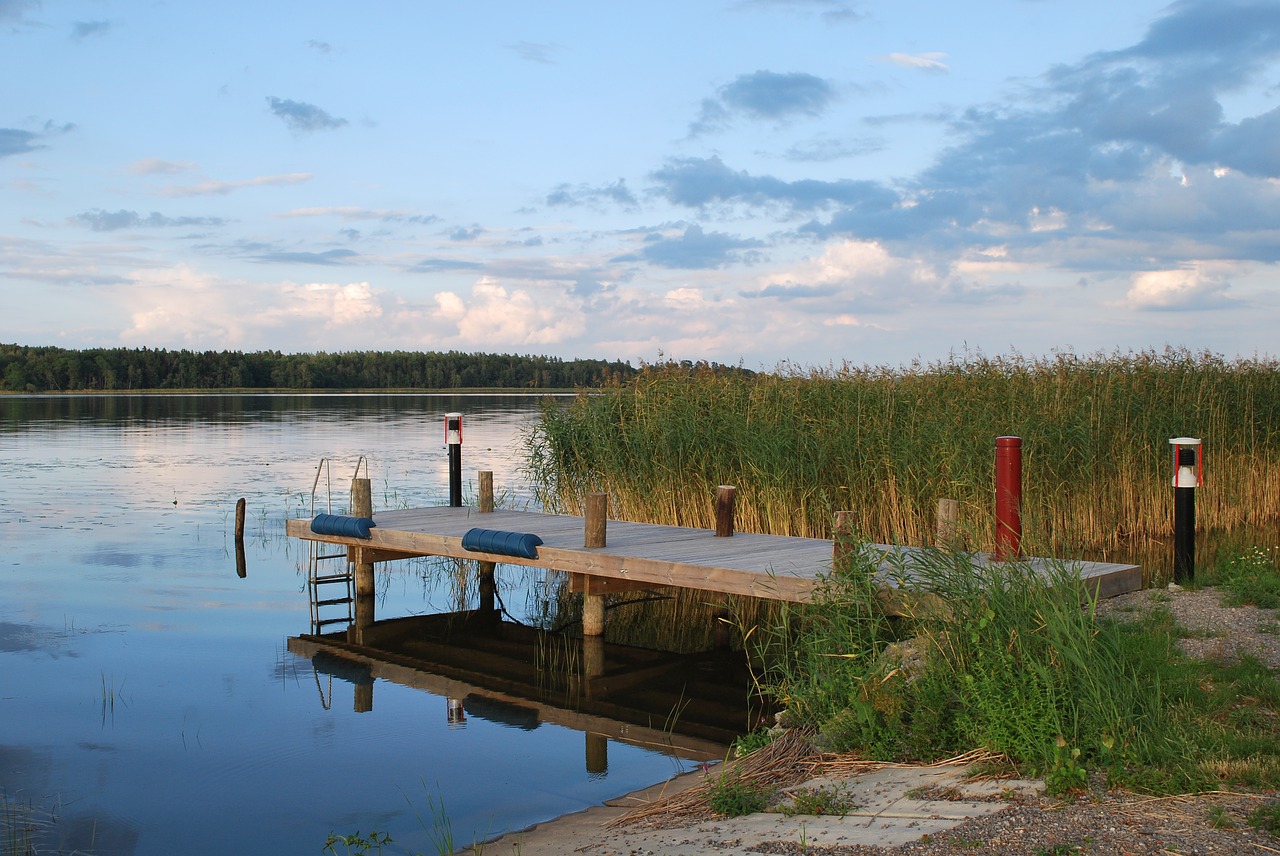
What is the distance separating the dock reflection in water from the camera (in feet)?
26.6

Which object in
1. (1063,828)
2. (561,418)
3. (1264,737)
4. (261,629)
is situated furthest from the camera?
(561,418)

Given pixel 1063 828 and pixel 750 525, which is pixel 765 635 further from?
pixel 1063 828

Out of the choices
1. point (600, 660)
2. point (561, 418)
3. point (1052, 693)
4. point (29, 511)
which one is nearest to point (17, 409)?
point (29, 511)

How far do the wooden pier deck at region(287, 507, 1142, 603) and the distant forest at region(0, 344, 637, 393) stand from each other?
236ft

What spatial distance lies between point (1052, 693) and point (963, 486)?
25.0 ft

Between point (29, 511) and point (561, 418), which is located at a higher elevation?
point (561, 418)

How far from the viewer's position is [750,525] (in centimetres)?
1253

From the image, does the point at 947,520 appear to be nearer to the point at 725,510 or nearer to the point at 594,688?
the point at 725,510

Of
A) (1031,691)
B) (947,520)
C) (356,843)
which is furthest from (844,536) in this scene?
(356,843)

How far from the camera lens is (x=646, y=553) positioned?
966cm

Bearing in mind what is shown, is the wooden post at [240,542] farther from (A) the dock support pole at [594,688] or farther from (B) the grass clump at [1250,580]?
(B) the grass clump at [1250,580]

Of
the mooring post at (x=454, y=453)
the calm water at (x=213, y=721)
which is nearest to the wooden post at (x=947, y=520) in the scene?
the calm water at (x=213, y=721)

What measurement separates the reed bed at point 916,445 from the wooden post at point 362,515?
331 cm

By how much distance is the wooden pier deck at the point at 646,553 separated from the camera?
26.8ft
